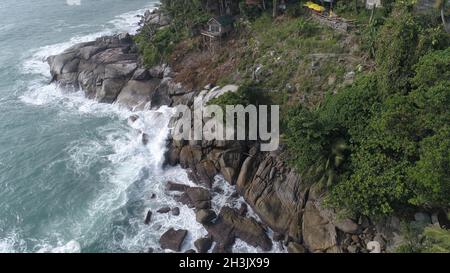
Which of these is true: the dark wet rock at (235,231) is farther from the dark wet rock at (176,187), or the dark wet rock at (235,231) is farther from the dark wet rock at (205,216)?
the dark wet rock at (176,187)

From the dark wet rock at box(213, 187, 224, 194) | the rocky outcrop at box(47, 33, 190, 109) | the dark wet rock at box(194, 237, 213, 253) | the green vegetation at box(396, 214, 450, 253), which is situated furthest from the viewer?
the rocky outcrop at box(47, 33, 190, 109)

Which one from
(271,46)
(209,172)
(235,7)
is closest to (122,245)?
(209,172)

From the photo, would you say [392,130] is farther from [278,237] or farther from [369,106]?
[278,237]

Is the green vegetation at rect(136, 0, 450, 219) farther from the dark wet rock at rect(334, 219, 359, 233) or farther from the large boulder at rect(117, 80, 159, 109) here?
the large boulder at rect(117, 80, 159, 109)

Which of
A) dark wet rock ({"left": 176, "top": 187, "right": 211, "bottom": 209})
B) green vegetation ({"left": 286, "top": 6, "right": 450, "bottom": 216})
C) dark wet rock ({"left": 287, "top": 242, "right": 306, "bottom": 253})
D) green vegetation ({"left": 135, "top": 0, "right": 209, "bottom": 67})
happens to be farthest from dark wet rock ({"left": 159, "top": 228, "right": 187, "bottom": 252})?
green vegetation ({"left": 135, "top": 0, "right": 209, "bottom": 67})

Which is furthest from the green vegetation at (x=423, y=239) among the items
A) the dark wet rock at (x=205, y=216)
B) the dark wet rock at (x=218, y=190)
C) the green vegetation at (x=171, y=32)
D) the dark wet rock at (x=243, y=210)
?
the green vegetation at (x=171, y=32)
